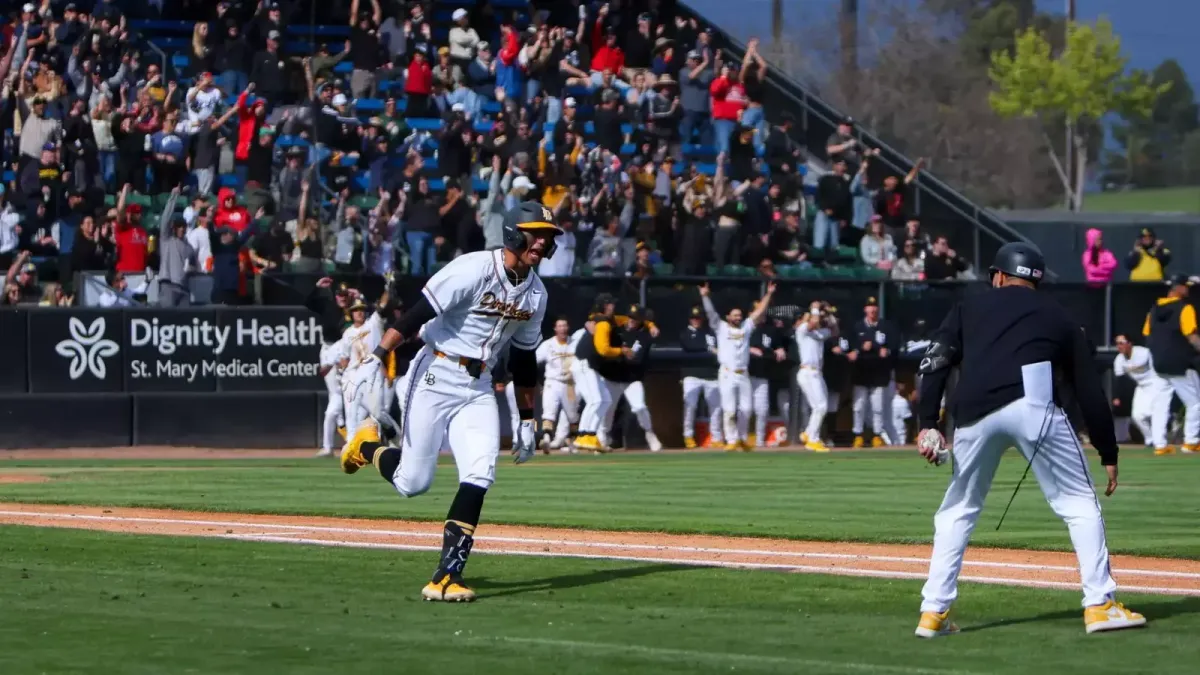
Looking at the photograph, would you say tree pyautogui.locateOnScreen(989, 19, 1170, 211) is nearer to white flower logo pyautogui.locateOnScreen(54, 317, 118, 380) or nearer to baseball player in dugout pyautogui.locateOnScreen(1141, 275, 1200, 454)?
baseball player in dugout pyautogui.locateOnScreen(1141, 275, 1200, 454)

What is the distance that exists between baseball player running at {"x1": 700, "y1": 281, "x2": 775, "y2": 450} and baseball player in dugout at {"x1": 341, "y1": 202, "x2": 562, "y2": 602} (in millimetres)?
16686

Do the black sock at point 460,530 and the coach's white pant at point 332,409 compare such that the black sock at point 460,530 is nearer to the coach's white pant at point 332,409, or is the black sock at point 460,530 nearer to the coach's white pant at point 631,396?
the coach's white pant at point 332,409

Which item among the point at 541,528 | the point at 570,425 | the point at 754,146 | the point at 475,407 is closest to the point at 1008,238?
the point at 754,146

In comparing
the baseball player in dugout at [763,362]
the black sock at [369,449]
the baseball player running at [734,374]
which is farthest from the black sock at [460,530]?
the baseball player in dugout at [763,362]

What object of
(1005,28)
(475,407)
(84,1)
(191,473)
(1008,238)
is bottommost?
(191,473)

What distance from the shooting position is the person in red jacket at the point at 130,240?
24969mm

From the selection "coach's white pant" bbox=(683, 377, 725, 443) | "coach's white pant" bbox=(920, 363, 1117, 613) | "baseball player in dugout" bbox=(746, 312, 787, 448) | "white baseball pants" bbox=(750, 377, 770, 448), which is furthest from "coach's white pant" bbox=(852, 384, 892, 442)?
"coach's white pant" bbox=(920, 363, 1117, 613)

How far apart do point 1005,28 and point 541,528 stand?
6734 centimetres

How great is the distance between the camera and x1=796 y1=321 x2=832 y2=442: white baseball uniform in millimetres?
26375

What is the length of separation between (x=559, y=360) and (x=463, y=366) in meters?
16.3

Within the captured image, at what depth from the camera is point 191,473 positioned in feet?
64.7

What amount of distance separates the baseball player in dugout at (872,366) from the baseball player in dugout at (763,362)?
1.15 metres

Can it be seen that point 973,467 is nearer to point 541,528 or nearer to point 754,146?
point 541,528

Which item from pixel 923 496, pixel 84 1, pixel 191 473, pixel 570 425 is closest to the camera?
pixel 923 496
